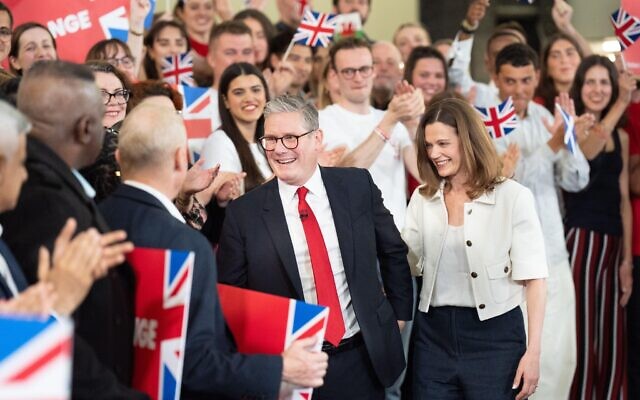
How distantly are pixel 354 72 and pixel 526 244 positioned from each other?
1726 millimetres

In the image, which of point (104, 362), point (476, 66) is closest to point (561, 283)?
point (104, 362)

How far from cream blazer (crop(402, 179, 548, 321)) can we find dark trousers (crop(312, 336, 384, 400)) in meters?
0.35

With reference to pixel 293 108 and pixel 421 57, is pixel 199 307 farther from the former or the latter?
pixel 421 57

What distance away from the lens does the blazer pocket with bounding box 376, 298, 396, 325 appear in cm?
379

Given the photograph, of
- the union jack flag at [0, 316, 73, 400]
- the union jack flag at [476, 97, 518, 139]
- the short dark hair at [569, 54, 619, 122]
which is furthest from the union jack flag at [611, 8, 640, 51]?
the union jack flag at [0, 316, 73, 400]

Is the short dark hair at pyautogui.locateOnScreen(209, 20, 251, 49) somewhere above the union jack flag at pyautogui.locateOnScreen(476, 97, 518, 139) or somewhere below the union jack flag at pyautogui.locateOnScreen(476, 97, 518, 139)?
above

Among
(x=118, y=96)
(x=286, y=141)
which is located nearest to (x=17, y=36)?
(x=118, y=96)

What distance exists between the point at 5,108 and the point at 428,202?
2074mm

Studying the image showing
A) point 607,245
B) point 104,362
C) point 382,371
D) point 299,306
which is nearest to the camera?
A: point 104,362

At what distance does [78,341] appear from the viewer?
7.70ft

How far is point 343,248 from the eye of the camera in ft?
12.2

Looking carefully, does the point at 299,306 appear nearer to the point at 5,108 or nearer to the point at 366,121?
the point at 5,108

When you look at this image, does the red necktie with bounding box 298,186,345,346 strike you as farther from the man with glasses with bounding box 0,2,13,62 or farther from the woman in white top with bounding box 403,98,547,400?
the man with glasses with bounding box 0,2,13,62

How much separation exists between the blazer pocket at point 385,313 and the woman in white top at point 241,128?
1038 mm
